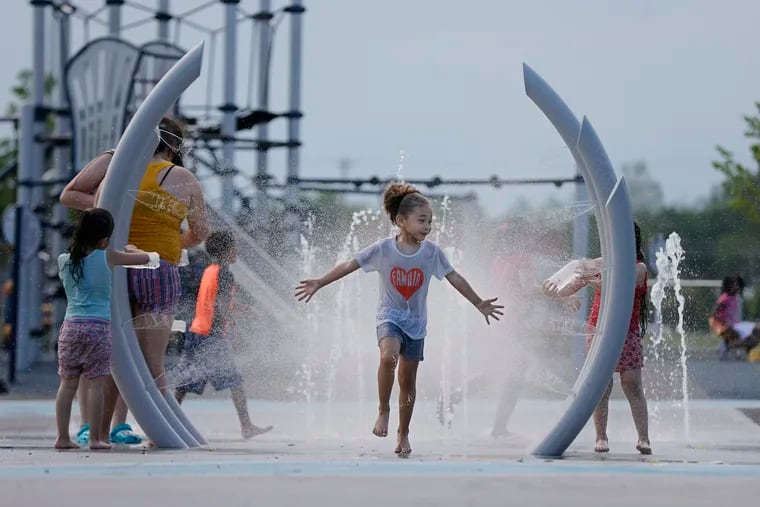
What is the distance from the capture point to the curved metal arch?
618cm

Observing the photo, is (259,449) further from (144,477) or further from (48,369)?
(48,369)

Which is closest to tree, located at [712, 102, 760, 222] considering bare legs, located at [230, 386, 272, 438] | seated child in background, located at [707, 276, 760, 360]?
seated child in background, located at [707, 276, 760, 360]

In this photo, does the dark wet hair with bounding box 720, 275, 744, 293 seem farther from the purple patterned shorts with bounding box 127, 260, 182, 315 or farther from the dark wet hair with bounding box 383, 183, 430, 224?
the purple patterned shorts with bounding box 127, 260, 182, 315


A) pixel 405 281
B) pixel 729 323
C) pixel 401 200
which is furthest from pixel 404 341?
pixel 729 323

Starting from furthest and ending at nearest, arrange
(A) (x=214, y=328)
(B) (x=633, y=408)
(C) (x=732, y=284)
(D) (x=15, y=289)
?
(C) (x=732, y=284) → (D) (x=15, y=289) → (A) (x=214, y=328) → (B) (x=633, y=408)

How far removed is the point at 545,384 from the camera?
6617 millimetres

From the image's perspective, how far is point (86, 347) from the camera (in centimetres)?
634

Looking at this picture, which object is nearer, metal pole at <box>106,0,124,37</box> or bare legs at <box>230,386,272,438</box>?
bare legs at <box>230,386,272,438</box>

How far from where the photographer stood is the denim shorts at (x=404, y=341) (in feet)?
20.5

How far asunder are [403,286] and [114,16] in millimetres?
10889

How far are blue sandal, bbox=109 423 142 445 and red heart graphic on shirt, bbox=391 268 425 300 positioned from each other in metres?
1.56

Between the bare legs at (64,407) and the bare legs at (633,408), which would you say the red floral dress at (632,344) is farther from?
the bare legs at (64,407)

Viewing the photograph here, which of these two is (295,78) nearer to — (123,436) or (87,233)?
(123,436)

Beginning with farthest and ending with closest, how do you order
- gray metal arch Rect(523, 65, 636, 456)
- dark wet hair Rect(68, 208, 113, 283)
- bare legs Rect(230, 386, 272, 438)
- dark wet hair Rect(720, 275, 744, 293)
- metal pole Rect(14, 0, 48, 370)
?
dark wet hair Rect(720, 275, 744, 293)
metal pole Rect(14, 0, 48, 370)
bare legs Rect(230, 386, 272, 438)
dark wet hair Rect(68, 208, 113, 283)
gray metal arch Rect(523, 65, 636, 456)
